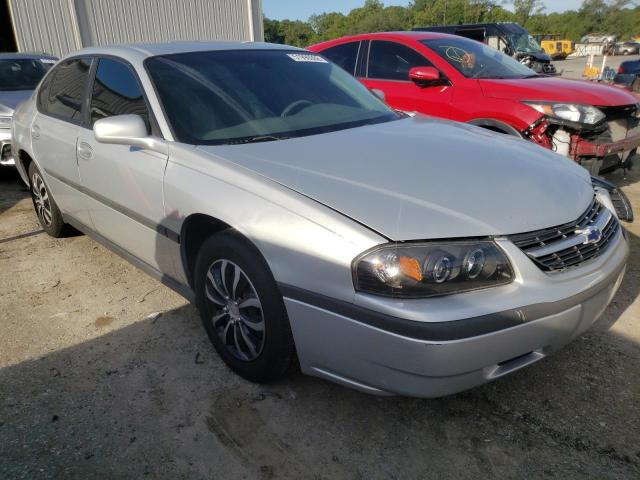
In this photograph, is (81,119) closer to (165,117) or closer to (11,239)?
(165,117)

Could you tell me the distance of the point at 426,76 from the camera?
5.11 m

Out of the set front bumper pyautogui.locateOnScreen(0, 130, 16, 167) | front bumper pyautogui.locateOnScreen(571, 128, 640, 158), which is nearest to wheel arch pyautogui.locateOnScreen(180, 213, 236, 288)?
front bumper pyautogui.locateOnScreen(571, 128, 640, 158)

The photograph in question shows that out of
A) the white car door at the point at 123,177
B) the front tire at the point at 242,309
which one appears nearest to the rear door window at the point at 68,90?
the white car door at the point at 123,177

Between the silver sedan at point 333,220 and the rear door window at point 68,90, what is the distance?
8 cm

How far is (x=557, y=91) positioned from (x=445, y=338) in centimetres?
379

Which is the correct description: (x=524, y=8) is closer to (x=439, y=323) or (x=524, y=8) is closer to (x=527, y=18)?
(x=527, y=18)

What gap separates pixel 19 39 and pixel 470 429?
593 inches

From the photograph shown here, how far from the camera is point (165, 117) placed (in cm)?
272

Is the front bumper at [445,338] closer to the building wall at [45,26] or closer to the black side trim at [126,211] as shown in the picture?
the black side trim at [126,211]

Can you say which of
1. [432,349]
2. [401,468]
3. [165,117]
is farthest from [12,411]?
[432,349]

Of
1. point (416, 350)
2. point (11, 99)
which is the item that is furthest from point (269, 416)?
point (11, 99)

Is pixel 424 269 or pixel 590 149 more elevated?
pixel 424 269

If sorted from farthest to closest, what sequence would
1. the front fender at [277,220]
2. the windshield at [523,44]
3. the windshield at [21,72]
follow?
the windshield at [523,44] < the windshield at [21,72] < the front fender at [277,220]

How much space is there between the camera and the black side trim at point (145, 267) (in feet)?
9.16
